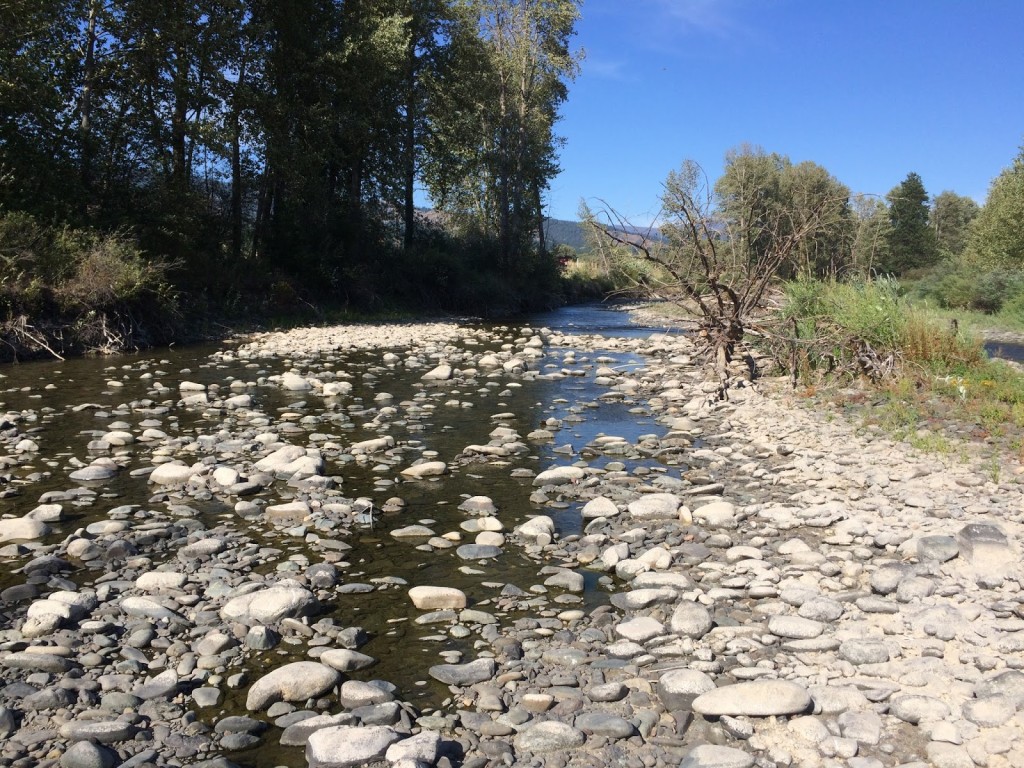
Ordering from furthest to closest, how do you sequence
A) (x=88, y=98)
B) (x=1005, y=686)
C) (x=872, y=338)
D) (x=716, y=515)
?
(x=88, y=98), (x=872, y=338), (x=716, y=515), (x=1005, y=686)

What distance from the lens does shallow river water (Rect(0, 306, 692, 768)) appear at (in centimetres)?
365

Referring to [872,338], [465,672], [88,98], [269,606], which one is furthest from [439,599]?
[88,98]

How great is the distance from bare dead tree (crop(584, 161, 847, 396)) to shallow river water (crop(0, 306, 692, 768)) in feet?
6.15

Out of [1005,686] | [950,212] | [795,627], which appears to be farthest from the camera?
[950,212]

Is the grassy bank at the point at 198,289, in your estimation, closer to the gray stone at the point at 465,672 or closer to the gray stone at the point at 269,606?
the gray stone at the point at 269,606

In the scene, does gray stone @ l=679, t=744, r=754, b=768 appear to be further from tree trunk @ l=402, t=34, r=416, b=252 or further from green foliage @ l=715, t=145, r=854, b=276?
tree trunk @ l=402, t=34, r=416, b=252

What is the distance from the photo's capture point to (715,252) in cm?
996

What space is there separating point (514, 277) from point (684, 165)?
73.1 feet

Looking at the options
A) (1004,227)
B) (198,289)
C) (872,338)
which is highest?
(1004,227)

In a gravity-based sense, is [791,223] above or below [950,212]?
below

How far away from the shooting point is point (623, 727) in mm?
2686

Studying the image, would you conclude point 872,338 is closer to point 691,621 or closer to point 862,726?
point 691,621

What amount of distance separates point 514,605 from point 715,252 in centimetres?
738

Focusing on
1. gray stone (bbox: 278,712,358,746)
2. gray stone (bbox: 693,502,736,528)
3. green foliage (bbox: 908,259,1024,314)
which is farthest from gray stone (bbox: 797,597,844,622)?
green foliage (bbox: 908,259,1024,314)
